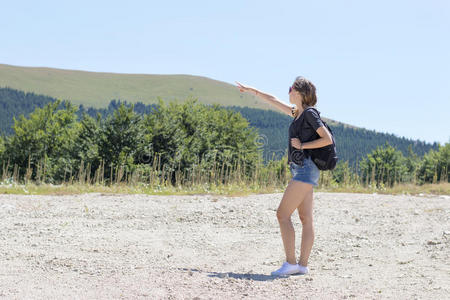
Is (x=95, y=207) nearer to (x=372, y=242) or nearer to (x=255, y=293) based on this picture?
(x=372, y=242)

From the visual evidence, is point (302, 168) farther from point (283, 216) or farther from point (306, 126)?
point (283, 216)

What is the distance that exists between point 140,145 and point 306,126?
1023 inches

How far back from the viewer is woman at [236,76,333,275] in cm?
437

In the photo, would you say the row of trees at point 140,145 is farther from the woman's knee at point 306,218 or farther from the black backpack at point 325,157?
the black backpack at point 325,157

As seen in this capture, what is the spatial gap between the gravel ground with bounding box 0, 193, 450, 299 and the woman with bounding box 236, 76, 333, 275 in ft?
1.08

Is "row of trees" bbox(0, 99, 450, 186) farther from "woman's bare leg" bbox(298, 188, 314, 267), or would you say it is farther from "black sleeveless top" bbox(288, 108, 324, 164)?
"black sleeveless top" bbox(288, 108, 324, 164)

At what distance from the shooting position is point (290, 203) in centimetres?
448

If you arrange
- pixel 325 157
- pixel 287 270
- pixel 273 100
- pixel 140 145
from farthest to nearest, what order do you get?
pixel 140 145, pixel 273 100, pixel 287 270, pixel 325 157

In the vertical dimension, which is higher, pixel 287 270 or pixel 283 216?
pixel 283 216

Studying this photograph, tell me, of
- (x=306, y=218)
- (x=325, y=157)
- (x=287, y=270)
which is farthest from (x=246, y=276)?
(x=325, y=157)

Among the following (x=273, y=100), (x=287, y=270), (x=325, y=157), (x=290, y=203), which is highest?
(x=273, y=100)

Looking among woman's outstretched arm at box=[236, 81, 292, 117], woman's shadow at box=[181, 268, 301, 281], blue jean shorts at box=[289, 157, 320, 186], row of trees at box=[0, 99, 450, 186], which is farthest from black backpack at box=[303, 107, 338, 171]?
row of trees at box=[0, 99, 450, 186]

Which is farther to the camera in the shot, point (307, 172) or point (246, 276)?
point (246, 276)

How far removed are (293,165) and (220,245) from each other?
2.45 m
